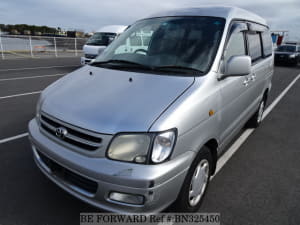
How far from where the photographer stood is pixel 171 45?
279 cm

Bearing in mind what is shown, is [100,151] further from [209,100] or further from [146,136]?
[209,100]

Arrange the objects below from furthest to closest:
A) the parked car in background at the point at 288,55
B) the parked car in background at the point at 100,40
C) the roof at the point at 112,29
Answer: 1. the parked car in background at the point at 288,55
2. the roof at the point at 112,29
3. the parked car in background at the point at 100,40

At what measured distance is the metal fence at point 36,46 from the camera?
54.4ft

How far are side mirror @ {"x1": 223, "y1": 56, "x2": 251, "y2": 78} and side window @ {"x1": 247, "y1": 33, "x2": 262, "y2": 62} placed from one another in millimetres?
1186

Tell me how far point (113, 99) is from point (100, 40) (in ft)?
34.9

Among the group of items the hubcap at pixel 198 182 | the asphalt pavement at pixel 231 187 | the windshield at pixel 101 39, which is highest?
the windshield at pixel 101 39

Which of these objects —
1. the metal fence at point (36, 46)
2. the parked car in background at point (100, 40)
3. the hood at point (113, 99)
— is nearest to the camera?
the hood at point (113, 99)

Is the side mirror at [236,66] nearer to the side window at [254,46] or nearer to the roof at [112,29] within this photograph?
the side window at [254,46]

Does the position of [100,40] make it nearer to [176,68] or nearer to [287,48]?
[176,68]

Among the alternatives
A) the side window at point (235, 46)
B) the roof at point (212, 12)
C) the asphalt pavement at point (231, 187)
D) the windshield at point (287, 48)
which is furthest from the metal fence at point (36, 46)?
the windshield at point (287, 48)

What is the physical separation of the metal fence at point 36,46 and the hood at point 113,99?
15603 millimetres

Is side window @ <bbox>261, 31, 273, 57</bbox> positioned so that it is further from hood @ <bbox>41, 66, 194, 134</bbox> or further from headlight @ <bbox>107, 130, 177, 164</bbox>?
headlight @ <bbox>107, 130, 177, 164</bbox>

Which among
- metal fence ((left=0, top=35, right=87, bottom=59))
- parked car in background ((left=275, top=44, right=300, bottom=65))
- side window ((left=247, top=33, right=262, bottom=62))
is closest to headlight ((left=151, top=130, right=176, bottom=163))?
side window ((left=247, top=33, right=262, bottom=62))

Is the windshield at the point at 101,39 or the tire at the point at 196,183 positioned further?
the windshield at the point at 101,39
